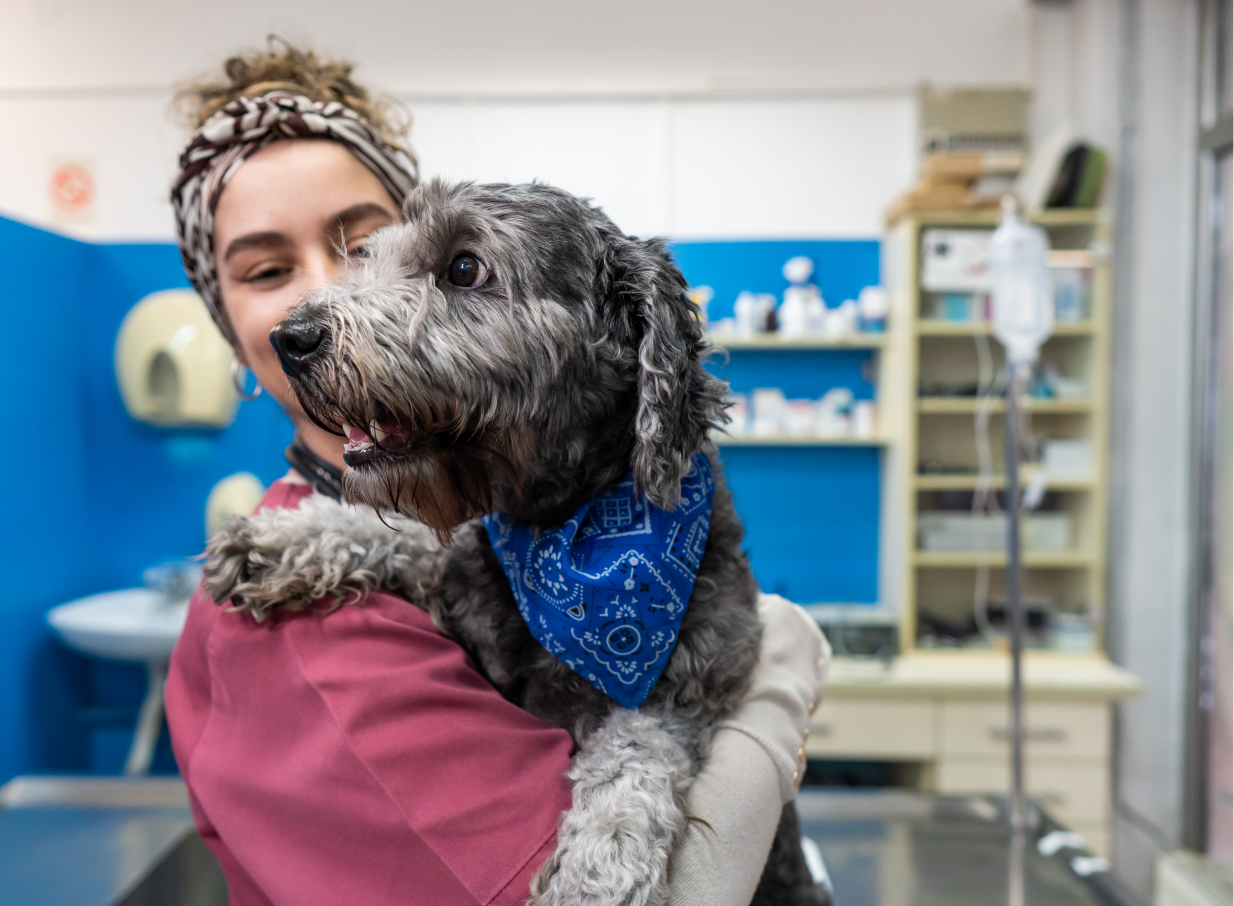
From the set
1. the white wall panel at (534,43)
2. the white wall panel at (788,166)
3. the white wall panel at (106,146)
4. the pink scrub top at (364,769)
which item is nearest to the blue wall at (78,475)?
the white wall panel at (106,146)

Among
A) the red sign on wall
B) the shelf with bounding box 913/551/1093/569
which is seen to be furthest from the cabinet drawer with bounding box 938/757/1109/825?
the red sign on wall

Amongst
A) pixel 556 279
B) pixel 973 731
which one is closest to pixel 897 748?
pixel 973 731

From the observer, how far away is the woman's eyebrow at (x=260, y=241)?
1074 millimetres

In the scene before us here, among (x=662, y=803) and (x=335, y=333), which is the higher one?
(x=335, y=333)

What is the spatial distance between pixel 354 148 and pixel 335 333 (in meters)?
0.43

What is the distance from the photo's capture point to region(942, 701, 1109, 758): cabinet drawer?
3.21m

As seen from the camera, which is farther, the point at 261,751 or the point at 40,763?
the point at 40,763

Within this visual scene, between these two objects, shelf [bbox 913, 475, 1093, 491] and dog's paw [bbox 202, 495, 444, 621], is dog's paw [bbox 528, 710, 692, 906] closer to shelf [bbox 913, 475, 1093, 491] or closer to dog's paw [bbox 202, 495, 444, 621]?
dog's paw [bbox 202, 495, 444, 621]

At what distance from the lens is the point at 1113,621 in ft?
11.6

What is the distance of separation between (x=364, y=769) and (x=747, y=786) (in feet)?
1.40

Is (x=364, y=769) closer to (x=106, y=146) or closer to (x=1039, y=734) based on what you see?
(x=1039, y=734)

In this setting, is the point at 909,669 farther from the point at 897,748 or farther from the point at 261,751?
the point at 261,751

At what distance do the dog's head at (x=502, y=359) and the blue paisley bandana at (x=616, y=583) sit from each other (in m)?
0.05

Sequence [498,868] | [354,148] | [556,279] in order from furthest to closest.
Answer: [354,148] < [556,279] < [498,868]
